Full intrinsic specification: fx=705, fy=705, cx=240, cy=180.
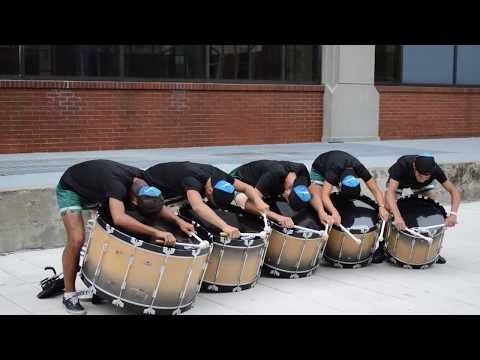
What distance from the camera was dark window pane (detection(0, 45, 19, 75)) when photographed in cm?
1314

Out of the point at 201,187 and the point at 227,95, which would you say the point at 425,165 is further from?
the point at 227,95

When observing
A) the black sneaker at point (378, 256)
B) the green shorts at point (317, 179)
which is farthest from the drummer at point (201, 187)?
the black sneaker at point (378, 256)

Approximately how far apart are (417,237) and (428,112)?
1254 cm

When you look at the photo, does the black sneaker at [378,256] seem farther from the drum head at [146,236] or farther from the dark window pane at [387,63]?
the dark window pane at [387,63]

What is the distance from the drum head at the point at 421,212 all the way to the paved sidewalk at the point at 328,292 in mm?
559

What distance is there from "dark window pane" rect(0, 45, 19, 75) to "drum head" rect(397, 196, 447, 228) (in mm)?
8338

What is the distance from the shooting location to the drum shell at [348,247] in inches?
303

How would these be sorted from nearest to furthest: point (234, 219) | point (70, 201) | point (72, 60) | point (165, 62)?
1. point (70, 201)
2. point (234, 219)
3. point (72, 60)
4. point (165, 62)

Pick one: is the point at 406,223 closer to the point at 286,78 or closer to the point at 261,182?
the point at 261,182

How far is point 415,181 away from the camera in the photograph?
8086 millimetres

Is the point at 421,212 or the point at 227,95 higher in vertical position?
the point at 227,95

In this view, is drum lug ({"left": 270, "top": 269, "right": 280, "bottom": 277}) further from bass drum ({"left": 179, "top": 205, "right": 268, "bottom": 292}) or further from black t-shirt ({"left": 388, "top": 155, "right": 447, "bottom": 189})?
black t-shirt ({"left": 388, "top": 155, "right": 447, "bottom": 189})

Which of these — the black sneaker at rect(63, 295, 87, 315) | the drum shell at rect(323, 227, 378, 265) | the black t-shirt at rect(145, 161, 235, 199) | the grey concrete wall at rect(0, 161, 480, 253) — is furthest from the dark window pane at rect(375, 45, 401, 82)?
the black sneaker at rect(63, 295, 87, 315)

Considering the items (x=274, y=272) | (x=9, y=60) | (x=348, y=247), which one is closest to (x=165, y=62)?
(x=9, y=60)
